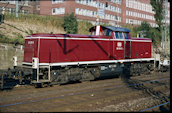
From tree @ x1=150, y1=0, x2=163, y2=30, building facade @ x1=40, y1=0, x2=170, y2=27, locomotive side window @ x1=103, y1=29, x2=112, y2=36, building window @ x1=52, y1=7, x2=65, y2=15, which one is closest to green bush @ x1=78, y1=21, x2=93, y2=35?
building facade @ x1=40, y1=0, x2=170, y2=27

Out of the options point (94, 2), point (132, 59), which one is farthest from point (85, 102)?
point (94, 2)

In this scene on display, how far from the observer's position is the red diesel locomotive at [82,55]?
13555 mm

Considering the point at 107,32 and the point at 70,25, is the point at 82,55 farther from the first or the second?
the point at 70,25

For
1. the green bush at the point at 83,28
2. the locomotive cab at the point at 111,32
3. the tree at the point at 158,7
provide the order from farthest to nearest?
the tree at the point at 158,7, the green bush at the point at 83,28, the locomotive cab at the point at 111,32

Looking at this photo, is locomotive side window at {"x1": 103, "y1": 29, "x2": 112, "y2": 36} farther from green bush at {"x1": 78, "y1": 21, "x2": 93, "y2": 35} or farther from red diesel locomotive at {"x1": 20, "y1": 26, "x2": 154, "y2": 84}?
green bush at {"x1": 78, "y1": 21, "x2": 93, "y2": 35}

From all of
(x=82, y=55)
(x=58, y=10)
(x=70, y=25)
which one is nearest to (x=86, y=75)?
(x=82, y=55)

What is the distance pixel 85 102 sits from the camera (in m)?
9.71

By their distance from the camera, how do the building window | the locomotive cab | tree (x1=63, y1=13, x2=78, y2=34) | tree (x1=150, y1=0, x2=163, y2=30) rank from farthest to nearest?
the building window, tree (x1=150, y1=0, x2=163, y2=30), tree (x1=63, y1=13, x2=78, y2=34), the locomotive cab

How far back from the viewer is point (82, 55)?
50.1 ft

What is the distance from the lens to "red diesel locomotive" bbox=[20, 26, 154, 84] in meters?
13.6

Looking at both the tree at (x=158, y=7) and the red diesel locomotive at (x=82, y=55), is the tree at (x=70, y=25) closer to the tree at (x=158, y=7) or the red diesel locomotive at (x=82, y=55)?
the red diesel locomotive at (x=82, y=55)

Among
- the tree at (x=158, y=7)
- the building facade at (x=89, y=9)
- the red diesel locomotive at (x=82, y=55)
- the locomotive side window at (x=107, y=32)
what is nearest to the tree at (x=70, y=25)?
the building facade at (x=89, y=9)

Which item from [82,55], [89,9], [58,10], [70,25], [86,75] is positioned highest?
[89,9]

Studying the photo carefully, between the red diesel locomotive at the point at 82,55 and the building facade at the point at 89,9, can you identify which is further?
the building facade at the point at 89,9
